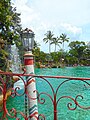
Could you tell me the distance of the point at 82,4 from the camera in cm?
793

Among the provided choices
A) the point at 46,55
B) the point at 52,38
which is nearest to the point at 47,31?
the point at 52,38

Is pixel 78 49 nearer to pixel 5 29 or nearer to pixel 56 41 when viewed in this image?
pixel 56 41

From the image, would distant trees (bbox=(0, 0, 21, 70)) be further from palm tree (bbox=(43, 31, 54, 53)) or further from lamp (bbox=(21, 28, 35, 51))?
palm tree (bbox=(43, 31, 54, 53))

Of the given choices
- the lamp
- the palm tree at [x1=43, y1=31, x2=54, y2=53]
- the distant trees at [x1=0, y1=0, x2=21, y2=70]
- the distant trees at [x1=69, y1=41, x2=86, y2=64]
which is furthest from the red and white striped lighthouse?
the distant trees at [x1=69, y1=41, x2=86, y2=64]

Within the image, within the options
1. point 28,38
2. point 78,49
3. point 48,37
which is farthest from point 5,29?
point 78,49

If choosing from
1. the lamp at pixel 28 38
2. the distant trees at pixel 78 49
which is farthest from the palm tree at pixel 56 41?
the lamp at pixel 28 38

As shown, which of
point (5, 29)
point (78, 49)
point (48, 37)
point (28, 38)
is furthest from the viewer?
point (78, 49)

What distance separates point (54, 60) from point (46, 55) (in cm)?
281

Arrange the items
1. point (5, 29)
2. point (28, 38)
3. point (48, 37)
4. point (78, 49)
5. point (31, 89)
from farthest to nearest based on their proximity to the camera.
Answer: point (78, 49) → point (48, 37) → point (5, 29) → point (28, 38) → point (31, 89)

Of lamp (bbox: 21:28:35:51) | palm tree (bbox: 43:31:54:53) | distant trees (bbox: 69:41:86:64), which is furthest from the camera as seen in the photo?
distant trees (bbox: 69:41:86:64)

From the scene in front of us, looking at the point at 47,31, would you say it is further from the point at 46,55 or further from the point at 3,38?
the point at 3,38

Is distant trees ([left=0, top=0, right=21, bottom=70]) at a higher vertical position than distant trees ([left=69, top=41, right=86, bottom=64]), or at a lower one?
lower

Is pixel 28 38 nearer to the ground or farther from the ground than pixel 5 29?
nearer to the ground

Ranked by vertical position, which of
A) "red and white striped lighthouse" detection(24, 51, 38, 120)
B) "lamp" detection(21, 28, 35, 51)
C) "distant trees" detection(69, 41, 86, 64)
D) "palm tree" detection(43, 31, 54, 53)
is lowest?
"red and white striped lighthouse" detection(24, 51, 38, 120)
